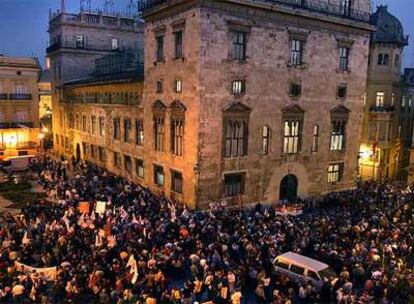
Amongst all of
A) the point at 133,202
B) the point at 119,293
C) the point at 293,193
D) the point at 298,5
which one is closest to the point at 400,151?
the point at 293,193

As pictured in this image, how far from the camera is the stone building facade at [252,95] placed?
27953mm

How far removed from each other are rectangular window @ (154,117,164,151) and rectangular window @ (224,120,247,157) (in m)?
5.70

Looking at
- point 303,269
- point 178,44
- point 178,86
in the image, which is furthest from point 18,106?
point 303,269

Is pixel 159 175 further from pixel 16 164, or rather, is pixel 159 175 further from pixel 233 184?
pixel 16 164

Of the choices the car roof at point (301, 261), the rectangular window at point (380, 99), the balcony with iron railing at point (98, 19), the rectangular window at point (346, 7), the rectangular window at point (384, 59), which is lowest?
the car roof at point (301, 261)

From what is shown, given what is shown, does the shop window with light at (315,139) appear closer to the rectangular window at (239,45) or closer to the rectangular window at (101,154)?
the rectangular window at (239,45)

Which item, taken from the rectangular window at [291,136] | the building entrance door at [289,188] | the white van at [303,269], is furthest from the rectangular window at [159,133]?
the white van at [303,269]

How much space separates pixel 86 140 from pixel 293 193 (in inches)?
1023

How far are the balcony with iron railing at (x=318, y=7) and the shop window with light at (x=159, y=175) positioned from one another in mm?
12170

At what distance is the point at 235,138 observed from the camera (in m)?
29.8

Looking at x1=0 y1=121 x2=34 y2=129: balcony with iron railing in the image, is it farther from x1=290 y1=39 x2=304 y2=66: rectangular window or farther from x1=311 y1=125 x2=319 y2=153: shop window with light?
x1=311 y1=125 x2=319 y2=153: shop window with light

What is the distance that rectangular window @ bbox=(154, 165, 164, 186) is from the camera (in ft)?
107

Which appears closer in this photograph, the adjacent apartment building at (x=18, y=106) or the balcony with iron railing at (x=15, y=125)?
the balcony with iron railing at (x=15, y=125)

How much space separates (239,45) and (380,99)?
24.8 m
